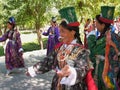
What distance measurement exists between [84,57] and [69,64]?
17 centimetres

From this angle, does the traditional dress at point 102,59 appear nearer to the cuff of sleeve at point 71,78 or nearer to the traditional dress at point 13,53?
the cuff of sleeve at point 71,78

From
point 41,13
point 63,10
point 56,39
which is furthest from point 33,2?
point 63,10

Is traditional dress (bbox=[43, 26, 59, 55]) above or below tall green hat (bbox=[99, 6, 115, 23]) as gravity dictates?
below

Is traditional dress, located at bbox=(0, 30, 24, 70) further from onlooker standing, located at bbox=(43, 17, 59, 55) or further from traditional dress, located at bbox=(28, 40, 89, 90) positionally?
traditional dress, located at bbox=(28, 40, 89, 90)

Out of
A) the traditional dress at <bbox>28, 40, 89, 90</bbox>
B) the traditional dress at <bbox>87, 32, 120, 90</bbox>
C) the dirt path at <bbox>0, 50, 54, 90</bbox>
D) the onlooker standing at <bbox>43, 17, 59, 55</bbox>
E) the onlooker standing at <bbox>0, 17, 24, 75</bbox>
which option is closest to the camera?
the traditional dress at <bbox>28, 40, 89, 90</bbox>

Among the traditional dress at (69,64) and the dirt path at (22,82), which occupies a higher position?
the traditional dress at (69,64)

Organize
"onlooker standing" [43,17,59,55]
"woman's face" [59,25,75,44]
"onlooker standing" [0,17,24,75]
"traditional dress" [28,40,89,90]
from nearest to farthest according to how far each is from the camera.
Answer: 1. "traditional dress" [28,40,89,90]
2. "woman's face" [59,25,75,44]
3. "onlooker standing" [0,17,24,75]
4. "onlooker standing" [43,17,59,55]

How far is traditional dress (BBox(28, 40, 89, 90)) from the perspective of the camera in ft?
12.1

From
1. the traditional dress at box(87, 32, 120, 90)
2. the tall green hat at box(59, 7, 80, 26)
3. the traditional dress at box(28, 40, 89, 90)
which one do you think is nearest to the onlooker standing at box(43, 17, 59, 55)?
the traditional dress at box(87, 32, 120, 90)

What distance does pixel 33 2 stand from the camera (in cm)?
1797

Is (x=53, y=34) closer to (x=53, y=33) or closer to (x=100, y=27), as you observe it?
(x=53, y=33)

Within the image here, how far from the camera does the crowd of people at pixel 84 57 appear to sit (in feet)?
12.4

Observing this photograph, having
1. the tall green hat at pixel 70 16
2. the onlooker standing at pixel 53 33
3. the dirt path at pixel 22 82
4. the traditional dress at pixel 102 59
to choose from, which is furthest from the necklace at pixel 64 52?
the onlooker standing at pixel 53 33

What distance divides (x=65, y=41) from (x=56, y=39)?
8.18 metres
